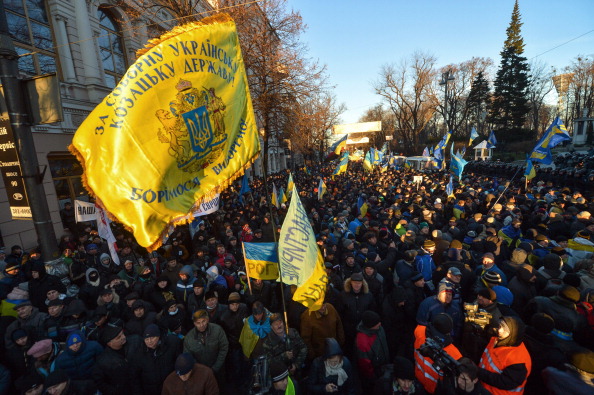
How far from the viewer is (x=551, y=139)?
985 centimetres

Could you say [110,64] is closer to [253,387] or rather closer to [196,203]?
[196,203]

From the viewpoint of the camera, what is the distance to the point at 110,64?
1277 cm

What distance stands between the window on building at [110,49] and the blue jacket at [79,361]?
A: 1273cm

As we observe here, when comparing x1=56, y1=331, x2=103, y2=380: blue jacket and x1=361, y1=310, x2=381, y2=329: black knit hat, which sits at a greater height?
x1=361, y1=310, x2=381, y2=329: black knit hat

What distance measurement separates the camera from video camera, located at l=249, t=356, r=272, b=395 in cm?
262

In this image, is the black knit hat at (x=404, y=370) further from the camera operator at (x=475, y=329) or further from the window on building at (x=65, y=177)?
the window on building at (x=65, y=177)

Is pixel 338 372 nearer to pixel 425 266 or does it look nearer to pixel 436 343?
pixel 436 343

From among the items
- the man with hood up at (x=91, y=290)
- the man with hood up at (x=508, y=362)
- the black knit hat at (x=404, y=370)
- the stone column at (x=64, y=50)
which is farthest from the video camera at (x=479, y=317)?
the stone column at (x=64, y=50)

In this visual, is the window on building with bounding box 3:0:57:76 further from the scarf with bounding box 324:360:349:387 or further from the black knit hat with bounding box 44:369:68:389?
the scarf with bounding box 324:360:349:387

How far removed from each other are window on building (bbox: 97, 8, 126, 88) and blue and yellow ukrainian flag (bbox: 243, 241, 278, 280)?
12468 mm

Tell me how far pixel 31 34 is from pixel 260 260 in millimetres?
11723

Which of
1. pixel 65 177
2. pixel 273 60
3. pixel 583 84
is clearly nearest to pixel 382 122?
pixel 583 84

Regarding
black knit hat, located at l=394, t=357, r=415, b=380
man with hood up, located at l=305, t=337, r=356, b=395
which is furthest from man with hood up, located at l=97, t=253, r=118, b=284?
black knit hat, located at l=394, t=357, r=415, b=380

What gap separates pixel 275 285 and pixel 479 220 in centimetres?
620
